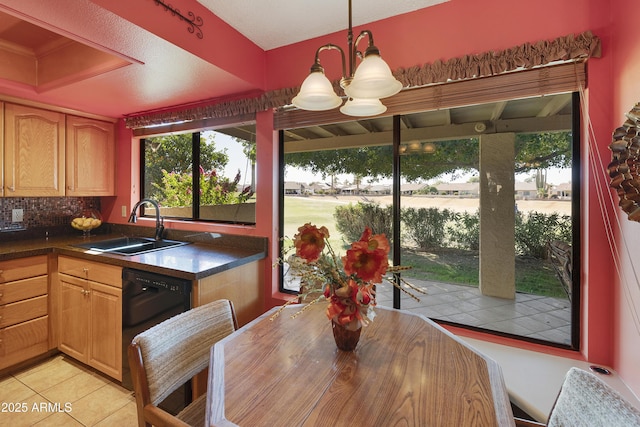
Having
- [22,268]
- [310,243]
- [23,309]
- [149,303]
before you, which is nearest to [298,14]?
[310,243]

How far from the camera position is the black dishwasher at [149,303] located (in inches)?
65.9

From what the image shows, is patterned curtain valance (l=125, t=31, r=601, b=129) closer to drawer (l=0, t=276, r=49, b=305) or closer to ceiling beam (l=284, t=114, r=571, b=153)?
ceiling beam (l=284, t=114, r=571, b=153)

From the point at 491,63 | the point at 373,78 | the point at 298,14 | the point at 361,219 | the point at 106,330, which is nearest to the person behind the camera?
the point at 373,78

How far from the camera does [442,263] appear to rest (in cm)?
192

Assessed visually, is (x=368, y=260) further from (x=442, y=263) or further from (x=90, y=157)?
(x=90, y=157)

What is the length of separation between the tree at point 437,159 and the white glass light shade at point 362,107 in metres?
0.62

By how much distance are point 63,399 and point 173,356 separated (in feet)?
4.81

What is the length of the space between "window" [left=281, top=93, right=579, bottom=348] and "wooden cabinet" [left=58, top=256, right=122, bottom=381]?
5.16 ft

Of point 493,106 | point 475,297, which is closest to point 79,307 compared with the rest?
point 475,297

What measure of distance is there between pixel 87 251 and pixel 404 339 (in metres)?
2.24

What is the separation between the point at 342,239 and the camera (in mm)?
2184

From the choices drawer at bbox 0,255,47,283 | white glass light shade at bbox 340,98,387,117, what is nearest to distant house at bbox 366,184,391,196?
white glass light shade at bbox 340,98,387,117

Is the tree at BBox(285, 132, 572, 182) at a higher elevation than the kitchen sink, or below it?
higher

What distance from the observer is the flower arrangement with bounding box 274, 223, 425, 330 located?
94 cm
